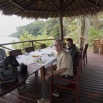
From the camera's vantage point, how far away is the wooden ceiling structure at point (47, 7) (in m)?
5.05

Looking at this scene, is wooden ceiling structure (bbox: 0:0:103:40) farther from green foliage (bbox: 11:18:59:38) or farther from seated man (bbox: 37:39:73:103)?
green foliage (bbox: 11:18:59:38)

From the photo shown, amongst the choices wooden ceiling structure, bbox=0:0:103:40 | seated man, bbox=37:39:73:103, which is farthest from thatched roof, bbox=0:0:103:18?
seated man, bbox=37:39:73:103

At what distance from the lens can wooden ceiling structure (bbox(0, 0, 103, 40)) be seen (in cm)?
505

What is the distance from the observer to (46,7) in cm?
612

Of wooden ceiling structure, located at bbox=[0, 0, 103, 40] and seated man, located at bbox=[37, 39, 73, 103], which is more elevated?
wooden ceiling structure, located at bbox=[0, 0, 103, 40]

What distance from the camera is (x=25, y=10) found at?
5.64 meters

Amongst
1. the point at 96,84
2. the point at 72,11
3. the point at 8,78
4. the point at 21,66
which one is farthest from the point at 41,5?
the point at 8,78

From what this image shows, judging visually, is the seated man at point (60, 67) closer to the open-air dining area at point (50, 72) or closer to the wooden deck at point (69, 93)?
Result: the open-air dining area at point (50, 72)

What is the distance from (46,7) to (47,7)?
1.7 inches

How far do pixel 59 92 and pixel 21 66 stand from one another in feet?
3.95

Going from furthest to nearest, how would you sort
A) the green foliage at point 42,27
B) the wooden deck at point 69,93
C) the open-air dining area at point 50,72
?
1. the green foliage at point 42,27
2. the wooden deck at point 69,93
3. the open-air dining area at point 50,72

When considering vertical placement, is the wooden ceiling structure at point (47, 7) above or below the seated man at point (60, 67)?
above

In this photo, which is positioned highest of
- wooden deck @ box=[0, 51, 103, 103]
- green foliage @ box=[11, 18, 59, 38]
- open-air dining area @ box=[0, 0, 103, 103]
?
green foliage @ box=[11, 18, 59, 38]

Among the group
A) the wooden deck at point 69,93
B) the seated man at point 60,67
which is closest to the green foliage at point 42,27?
the wooden deck at point 69,93
